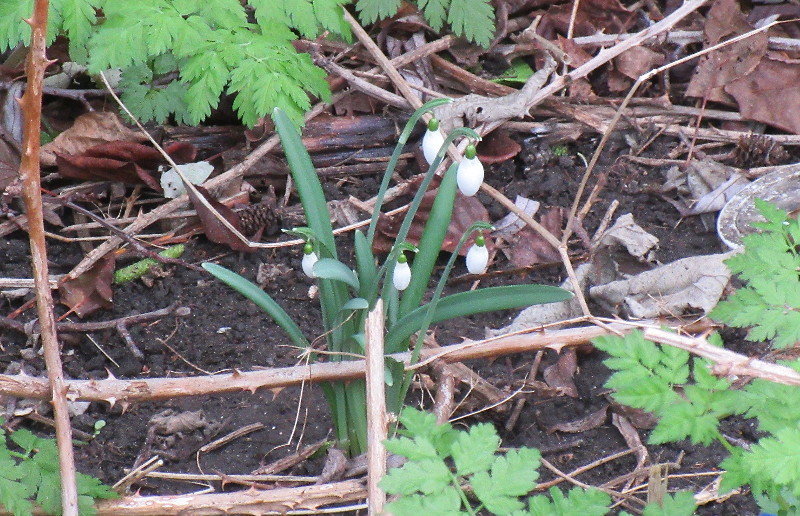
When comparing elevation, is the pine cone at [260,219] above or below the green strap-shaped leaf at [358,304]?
below

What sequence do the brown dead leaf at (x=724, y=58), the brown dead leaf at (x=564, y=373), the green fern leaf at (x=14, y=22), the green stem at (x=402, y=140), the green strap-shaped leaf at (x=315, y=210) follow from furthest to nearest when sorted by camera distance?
1. the brown dead leaf at (x=724, y=58)
2. the green fern leaf at (x=14, y=22)
3. the brown dead leaf at (x=564, y=373)
4. the green strap-shaped leaf at (x=315, y=210)
5. the green stem at (x=402, y=140)

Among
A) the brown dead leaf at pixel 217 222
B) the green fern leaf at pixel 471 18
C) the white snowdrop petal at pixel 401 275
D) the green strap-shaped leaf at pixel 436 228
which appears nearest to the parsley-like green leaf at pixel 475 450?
the white snowdrop petal at pixel 401 275

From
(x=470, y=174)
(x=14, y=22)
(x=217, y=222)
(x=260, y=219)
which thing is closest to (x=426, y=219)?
(x=260, y=219)

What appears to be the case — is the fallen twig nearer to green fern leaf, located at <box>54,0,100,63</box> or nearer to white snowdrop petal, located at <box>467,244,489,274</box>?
white snowdrop petal, located at <box>467,244,489,274</box>

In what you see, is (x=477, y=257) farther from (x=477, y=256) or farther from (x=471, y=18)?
(x=471, y=18)

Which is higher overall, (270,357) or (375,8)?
(375,8)

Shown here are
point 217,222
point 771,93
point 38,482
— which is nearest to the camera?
point 38,482

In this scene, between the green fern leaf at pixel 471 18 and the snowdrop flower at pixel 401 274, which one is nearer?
the snowdrop flower at pixel 401 274

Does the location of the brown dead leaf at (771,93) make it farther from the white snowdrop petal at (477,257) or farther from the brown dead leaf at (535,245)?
the white snowdrop petal at (477,257)
